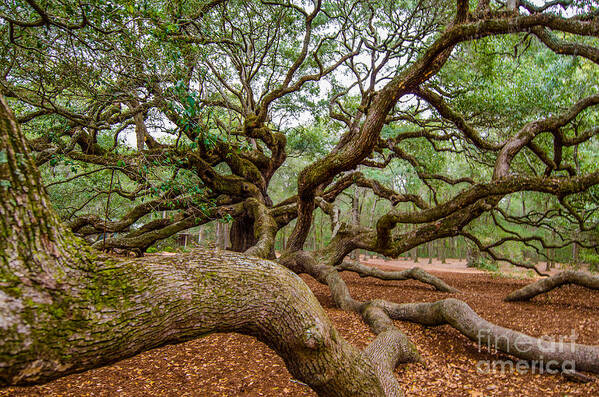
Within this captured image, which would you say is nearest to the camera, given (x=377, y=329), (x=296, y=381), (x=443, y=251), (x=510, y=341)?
(x=296, y=381)

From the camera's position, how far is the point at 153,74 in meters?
2.95

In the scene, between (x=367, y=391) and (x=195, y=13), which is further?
(x=195, y=13)

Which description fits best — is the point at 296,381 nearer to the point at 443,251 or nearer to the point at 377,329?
the point at 377,329

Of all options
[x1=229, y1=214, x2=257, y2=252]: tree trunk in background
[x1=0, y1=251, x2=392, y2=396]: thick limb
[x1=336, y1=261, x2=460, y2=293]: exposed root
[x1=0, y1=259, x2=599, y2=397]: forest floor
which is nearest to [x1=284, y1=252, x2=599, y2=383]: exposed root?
[x1=0, y1=259, x2=599, y2=397]: forest floor

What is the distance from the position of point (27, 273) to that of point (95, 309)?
0.92 feet

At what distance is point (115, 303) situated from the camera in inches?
51.0

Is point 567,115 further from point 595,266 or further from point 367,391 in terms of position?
point 595,266

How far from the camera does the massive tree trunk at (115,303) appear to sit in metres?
1.04

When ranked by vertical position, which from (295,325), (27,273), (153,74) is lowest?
(295,325)

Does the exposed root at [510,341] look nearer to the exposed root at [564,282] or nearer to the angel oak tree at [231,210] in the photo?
the angel oak tree at [231,210]

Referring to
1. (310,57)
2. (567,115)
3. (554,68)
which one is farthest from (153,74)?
(554,68)

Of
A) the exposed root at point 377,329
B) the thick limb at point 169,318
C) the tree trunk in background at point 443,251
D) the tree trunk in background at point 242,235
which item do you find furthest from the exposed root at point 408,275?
the tree trunk in background at point 443,251

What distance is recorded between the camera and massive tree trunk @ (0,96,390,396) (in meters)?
1.04

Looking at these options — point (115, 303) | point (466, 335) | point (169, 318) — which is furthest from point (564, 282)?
point (115, 303)
